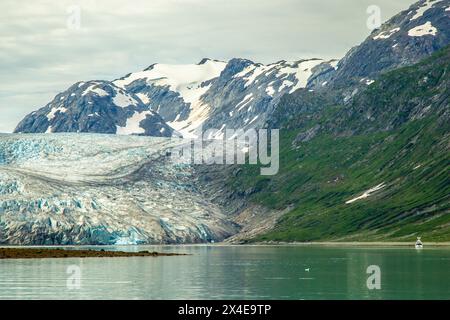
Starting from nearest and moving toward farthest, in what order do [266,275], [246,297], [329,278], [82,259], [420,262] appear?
[246,297] < [329,278] < [266,275] < [420,262] < [82,259]

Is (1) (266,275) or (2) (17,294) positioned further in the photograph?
(1) (266,275)
